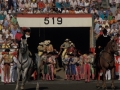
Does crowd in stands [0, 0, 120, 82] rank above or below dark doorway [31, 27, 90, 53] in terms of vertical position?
above

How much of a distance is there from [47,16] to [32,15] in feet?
3.36

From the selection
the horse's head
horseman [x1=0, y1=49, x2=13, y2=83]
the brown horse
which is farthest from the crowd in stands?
the horse's head

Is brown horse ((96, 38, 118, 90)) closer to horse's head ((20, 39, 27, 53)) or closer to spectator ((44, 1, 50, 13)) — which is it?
horse's head ((20, 39, 27, 53))

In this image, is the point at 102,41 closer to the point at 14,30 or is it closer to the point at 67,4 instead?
the point at 14,30

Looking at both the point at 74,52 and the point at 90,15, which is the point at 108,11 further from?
the point at 74,52

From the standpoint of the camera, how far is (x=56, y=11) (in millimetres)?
30797

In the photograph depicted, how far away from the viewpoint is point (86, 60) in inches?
888

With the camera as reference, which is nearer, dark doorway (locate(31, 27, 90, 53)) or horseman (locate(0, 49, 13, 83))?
horseman (locate(0, 49, 13, 83))

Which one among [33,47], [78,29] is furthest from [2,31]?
[33,47]

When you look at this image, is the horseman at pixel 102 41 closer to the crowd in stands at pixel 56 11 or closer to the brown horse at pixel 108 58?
the brown horse at pixel 108 58

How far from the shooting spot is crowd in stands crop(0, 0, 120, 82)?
29781mm

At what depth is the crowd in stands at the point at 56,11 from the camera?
97.7 feet

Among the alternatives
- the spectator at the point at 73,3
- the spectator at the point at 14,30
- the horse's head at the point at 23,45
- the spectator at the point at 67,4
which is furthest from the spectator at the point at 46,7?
the horse's head at the point at 23,45

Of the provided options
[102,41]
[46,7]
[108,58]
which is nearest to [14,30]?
[46,7]
